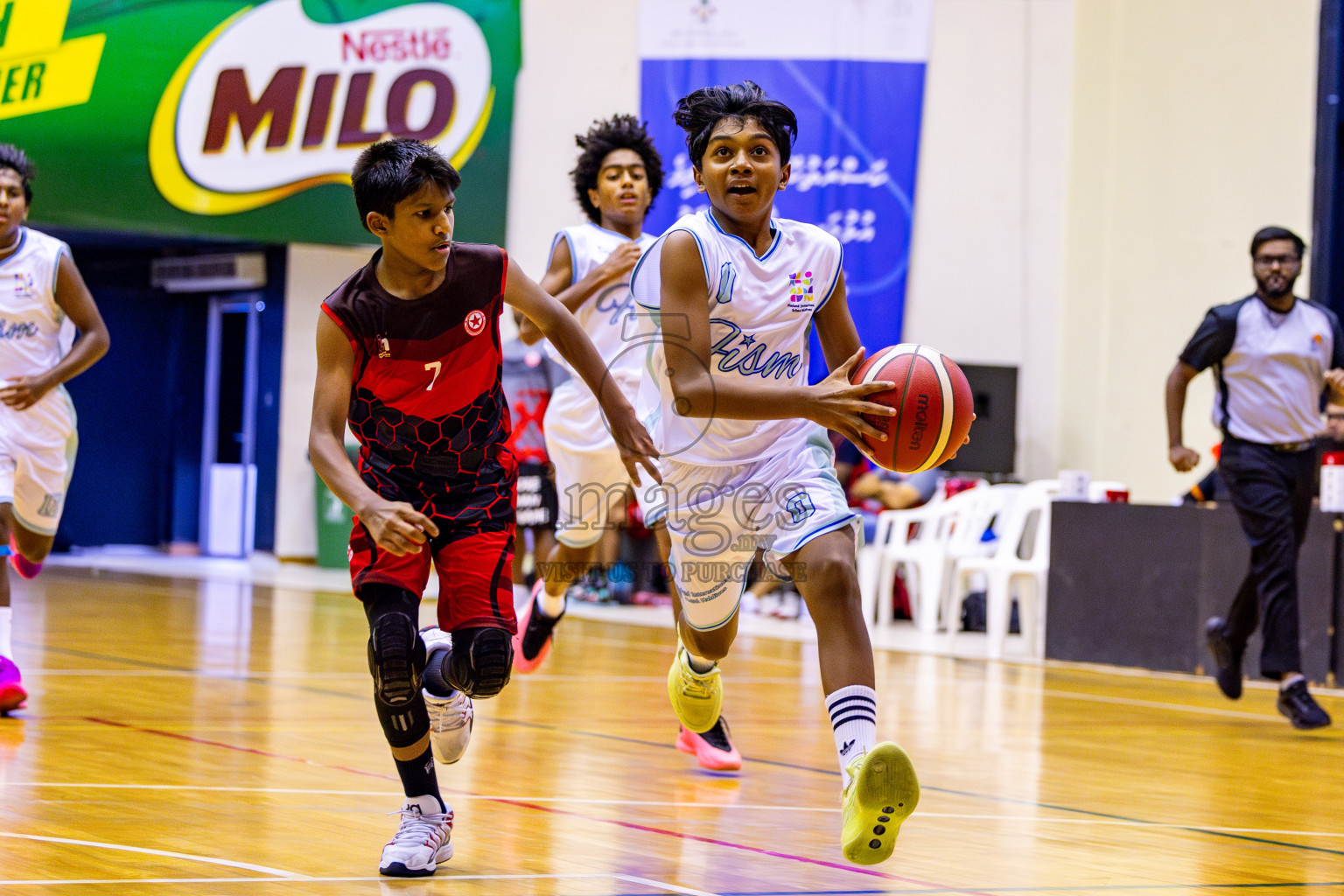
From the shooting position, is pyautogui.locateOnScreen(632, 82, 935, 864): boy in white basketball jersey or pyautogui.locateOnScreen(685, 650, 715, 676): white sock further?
pyautogui.locateOnScreen(685, 650, 715, 676): white sock

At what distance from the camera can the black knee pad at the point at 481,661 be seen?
3217 mm

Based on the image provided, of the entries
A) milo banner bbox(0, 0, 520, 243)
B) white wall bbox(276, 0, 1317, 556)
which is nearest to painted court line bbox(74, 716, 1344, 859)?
white wall bbox(276, 0, 1317, 556)

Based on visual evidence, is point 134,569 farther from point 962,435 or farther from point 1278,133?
point 962,435

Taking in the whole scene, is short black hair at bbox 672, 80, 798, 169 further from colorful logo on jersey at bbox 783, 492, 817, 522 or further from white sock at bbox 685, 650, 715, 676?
white sock at bbox 685, 650, 715, 676

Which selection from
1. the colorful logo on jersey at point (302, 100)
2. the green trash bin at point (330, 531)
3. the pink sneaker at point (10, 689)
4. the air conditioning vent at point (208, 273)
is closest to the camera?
the pink sneaker at point (10, 689)

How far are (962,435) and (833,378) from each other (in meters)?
0.39

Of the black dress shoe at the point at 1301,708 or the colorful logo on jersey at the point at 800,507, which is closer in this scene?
the colorful logo on jersey at the point at 800,507

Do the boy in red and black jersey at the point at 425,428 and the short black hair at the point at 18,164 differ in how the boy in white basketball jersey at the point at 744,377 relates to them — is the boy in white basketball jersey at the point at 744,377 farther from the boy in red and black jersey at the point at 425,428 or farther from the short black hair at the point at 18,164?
the short black hair at the point at 18,164

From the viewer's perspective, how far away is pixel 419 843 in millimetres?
3123

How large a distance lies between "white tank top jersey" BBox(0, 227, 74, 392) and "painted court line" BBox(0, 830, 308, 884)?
2.79 metres

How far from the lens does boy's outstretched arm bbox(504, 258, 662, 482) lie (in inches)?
137

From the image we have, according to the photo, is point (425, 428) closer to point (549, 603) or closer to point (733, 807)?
point (733, 807)

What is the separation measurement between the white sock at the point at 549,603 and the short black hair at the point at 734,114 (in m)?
2.31

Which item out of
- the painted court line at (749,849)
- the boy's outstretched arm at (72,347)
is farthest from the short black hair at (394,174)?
the boy's outstretched arm at (72,347)
